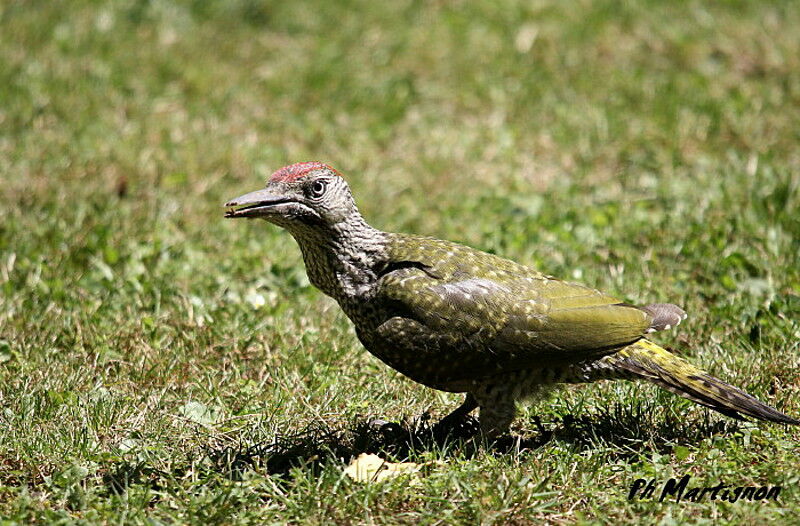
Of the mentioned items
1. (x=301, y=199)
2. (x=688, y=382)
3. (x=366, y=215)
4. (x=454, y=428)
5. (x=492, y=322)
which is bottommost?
(x=454, y=428)

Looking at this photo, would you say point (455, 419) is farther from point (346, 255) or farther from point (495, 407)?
point (346, 255)

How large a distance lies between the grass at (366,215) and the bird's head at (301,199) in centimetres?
99

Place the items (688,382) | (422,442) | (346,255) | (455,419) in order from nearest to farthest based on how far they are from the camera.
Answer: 1. (688,382)
2. (422,442)
3. (346,255)
4. (455,419)

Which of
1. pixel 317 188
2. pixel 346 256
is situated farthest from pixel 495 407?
pixel 317 188

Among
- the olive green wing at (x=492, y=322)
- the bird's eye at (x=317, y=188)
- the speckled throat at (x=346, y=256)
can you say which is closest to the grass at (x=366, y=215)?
the olive green wing at (x=492, y=322)

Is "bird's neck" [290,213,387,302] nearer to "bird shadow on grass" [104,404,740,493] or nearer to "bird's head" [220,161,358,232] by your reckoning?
"bird's head" [220,161,358,232]

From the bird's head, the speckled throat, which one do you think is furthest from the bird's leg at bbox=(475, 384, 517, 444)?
the bird's head

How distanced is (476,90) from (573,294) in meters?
4.63

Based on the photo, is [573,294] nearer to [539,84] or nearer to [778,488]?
[778,488]

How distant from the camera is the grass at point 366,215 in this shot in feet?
15.0

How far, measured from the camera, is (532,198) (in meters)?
7.88

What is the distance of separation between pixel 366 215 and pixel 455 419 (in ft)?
9.69

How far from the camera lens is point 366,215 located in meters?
7.87

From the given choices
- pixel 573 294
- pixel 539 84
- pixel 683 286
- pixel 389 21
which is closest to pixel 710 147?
pixel 539 84
